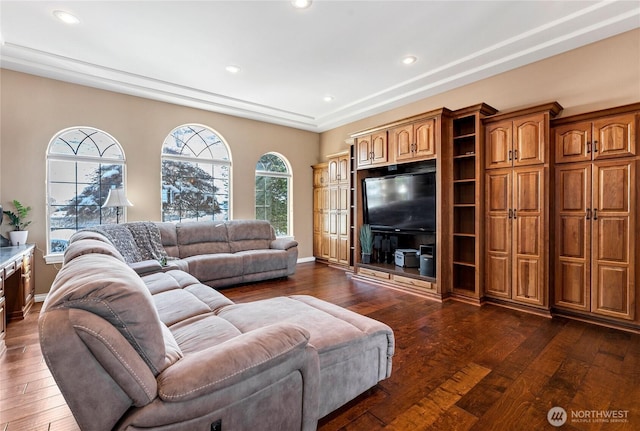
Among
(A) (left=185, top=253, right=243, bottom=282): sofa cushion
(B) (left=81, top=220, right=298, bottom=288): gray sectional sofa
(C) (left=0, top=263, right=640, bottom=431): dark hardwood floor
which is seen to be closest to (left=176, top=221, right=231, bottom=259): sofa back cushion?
(B) (left=81, top=220, right=298, bottom=288): gray sectional sofa

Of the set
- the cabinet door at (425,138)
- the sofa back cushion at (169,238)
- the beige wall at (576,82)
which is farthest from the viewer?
the sofa back cushion at (169,238)

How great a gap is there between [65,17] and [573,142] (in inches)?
214

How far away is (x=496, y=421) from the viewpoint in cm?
166

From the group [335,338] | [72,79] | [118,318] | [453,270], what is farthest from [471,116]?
[72,79]

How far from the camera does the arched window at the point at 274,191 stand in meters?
6.15

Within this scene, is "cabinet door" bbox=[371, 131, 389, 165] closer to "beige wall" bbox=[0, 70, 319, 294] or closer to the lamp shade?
"beige wall" bbox=[0, 70, 319, 294]

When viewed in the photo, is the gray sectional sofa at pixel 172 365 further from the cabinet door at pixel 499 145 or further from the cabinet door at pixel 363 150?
the cabinet door at pixel 363 150

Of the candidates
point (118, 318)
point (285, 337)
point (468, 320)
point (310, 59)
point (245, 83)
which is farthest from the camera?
point (245, 83)

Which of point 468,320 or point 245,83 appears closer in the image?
point 468,320

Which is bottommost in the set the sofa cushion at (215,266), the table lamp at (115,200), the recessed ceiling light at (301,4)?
the sofa cushion at (215,266)

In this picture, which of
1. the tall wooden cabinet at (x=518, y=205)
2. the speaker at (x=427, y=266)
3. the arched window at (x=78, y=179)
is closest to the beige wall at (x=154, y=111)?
the arched window at (x=78, y=179)

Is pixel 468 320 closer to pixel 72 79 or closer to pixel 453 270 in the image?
pixel 453 270

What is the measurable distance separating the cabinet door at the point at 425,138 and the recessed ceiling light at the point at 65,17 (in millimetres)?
4115

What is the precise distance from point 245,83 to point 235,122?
136 centimetres
